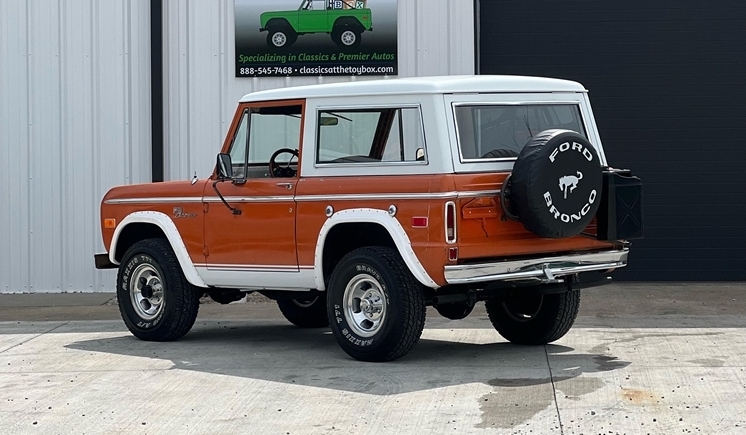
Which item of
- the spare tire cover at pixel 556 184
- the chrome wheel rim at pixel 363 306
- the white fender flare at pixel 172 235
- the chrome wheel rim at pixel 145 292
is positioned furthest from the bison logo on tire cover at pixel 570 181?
the chrome wheel rim at pixel 145 292

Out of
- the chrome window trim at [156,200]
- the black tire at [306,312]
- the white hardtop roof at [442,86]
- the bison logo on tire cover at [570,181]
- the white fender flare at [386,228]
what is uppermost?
the white hardtop roof at [442,86]

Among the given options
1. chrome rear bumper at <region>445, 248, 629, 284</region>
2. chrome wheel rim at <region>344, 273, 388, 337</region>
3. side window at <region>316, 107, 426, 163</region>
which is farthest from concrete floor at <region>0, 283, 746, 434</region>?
side window at <region>316, 107, 426, 163</region>

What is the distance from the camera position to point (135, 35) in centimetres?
1536

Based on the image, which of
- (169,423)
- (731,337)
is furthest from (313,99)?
(731,337)

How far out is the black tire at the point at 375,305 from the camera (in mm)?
8758

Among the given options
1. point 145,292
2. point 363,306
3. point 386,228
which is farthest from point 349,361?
point 145,292

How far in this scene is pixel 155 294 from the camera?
35.2ft

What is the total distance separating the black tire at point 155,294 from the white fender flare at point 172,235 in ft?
0.38

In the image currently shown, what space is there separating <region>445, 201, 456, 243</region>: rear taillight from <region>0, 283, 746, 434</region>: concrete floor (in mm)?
949

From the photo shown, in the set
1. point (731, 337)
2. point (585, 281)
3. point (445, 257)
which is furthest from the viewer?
point (731, 337)

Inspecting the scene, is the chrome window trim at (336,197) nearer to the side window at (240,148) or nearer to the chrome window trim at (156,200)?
the chrome window trim at (156,200)

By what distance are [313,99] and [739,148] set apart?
7.23 meters

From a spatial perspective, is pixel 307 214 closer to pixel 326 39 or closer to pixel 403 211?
pixel 403 211

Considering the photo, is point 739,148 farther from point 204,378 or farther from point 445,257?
point 204,378
